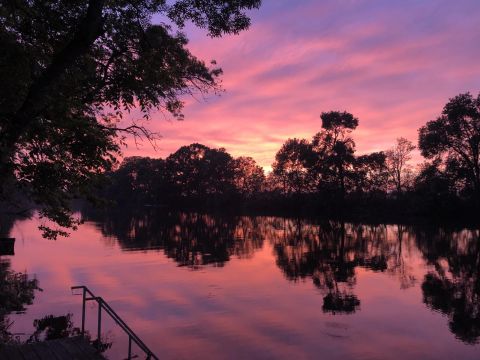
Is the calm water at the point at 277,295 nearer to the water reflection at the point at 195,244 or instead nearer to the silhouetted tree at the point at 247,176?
the water reflection at the point at 195,244

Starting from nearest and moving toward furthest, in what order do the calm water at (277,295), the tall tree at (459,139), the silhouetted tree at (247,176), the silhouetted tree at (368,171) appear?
the calm water at (277,295) → the tall tree at (459,139) → the silhouetted tree at (368,171) → the silhouetted tree at (247,176)

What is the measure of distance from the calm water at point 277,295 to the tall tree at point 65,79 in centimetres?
762

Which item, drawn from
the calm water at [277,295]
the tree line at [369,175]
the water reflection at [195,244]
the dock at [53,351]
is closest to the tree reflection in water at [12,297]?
the calm water at [277,295]

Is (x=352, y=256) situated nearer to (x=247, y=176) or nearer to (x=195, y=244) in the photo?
(x=195, y=244)

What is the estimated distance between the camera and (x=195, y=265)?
32.6m

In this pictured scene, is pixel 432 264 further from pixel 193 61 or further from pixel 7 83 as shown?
pixel 7 83

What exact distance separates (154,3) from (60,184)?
6.29 metres

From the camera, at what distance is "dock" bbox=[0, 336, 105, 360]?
11.3 m

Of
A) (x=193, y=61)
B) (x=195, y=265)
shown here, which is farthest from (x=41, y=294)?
(x=193, y=61)

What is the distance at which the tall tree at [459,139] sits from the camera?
74.4 metres

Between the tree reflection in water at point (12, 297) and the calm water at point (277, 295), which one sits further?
the calm water at point (277, 295)

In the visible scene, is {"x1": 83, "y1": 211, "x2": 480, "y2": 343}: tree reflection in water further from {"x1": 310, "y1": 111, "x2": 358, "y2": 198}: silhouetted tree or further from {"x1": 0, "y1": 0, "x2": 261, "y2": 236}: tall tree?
{"x1": 310, "y1": 111, "x2": 358, "y2": 198}: silhouetted tree

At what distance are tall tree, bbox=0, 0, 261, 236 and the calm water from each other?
7.62 m

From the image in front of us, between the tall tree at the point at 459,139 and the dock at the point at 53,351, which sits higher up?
the tall tree at the point at 459,139
